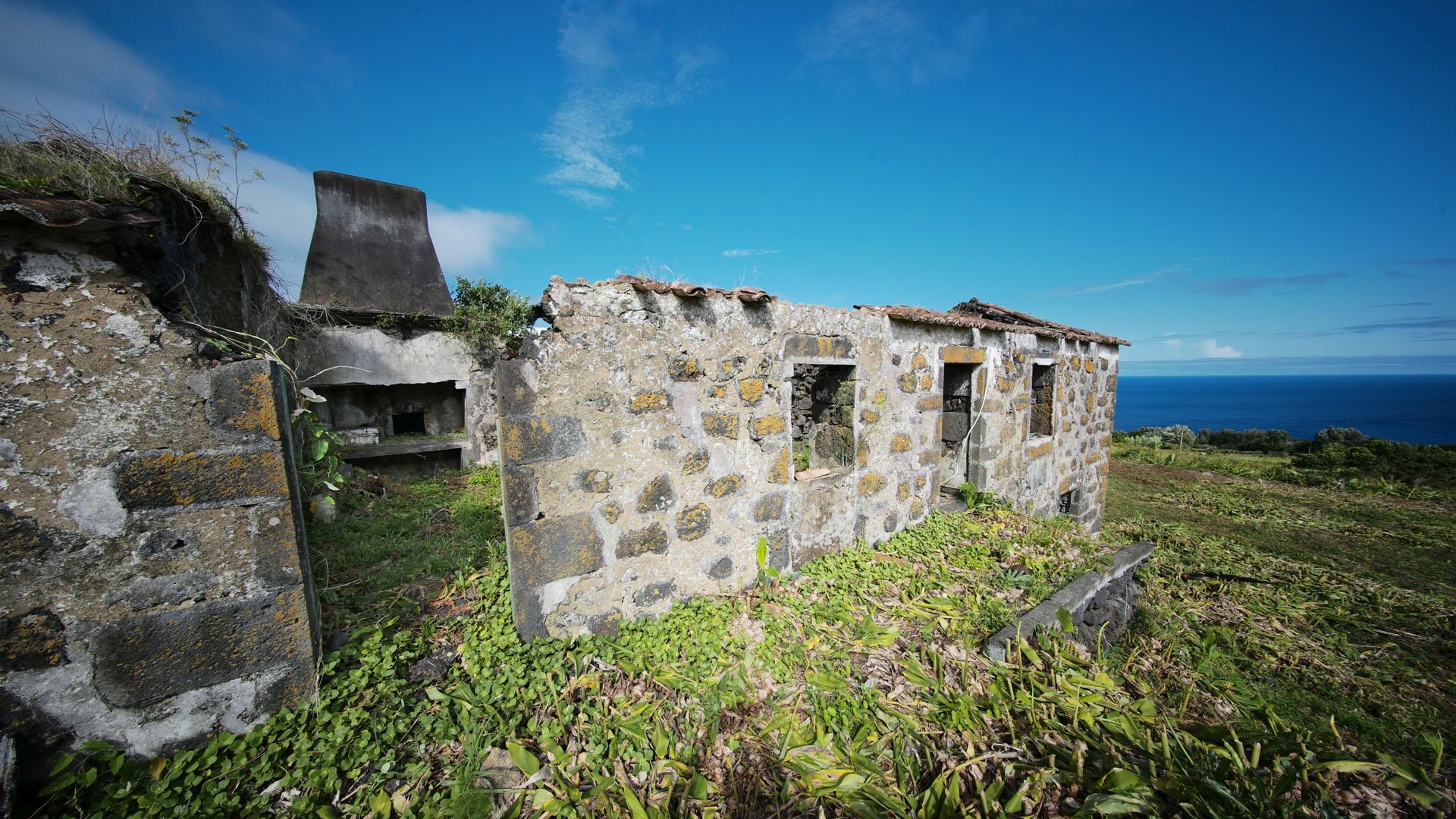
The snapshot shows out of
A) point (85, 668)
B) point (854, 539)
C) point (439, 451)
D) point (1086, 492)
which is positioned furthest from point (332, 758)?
point (1086, 492)

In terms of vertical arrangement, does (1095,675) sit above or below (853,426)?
below

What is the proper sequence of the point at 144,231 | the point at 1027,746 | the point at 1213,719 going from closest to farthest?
the point at 144,231
the point at 1027,746
the point at 1213,719

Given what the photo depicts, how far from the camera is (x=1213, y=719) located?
281cm

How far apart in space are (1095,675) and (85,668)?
4.97 m

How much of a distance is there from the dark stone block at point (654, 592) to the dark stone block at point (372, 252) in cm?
792

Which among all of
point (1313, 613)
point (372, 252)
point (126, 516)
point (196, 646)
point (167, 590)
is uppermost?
point (372, 252)

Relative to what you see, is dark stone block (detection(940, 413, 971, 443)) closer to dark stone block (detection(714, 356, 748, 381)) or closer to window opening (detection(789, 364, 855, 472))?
window opening (detection(789, 364, 855, 472))

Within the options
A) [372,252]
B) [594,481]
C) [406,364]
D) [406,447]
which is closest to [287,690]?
[594,481]

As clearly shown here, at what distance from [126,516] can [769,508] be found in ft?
10.9

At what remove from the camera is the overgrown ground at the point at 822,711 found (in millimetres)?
2080

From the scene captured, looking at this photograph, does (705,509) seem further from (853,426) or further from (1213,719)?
(1213,719)

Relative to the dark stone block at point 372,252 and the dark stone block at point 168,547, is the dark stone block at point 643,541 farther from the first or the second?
the dark stone block at point 372,252

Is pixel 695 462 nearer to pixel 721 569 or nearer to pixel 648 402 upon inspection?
pixel 648 402

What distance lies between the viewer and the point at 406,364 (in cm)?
845
